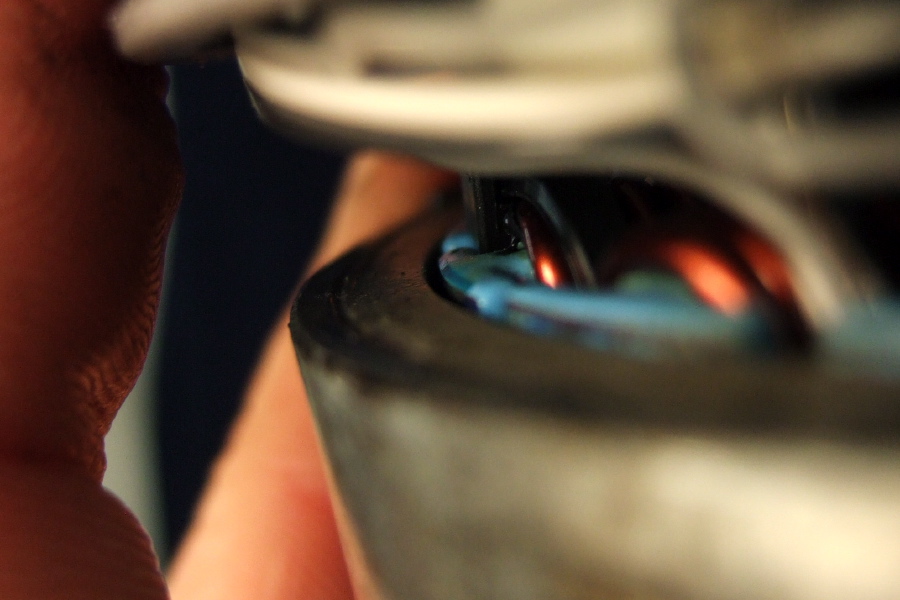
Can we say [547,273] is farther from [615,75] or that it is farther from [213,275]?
[213,275]

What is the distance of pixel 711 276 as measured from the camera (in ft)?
0.44

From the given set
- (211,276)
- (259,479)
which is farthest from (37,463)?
(211,276)

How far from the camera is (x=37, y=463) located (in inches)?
8.9

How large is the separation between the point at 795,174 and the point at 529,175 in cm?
7

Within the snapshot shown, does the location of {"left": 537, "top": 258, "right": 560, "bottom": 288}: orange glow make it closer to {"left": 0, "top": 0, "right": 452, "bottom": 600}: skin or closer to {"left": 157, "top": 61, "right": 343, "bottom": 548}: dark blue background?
{"left": 0, "top": 0, "right": 452, "bottom": 600}: skin

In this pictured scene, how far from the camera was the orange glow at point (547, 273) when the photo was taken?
16cm

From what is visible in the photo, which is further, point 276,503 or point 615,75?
point 276,503

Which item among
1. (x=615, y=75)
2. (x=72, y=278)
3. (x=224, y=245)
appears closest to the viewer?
(x=615, y=75)

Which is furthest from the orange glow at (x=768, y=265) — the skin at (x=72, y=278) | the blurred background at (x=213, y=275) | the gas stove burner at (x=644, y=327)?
the blurred background at (x=213, y=275)

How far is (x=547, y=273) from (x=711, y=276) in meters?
0.04

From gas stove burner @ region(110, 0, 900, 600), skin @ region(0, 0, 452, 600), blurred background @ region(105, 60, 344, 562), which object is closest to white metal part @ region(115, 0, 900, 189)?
gas stove burner @ region(110, 0, 900, 600)

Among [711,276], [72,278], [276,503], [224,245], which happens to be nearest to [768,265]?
[711,276]

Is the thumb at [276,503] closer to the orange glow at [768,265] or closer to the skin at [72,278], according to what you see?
the skin at [72,278]

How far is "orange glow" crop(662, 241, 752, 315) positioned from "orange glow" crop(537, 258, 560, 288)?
0.03 meters
